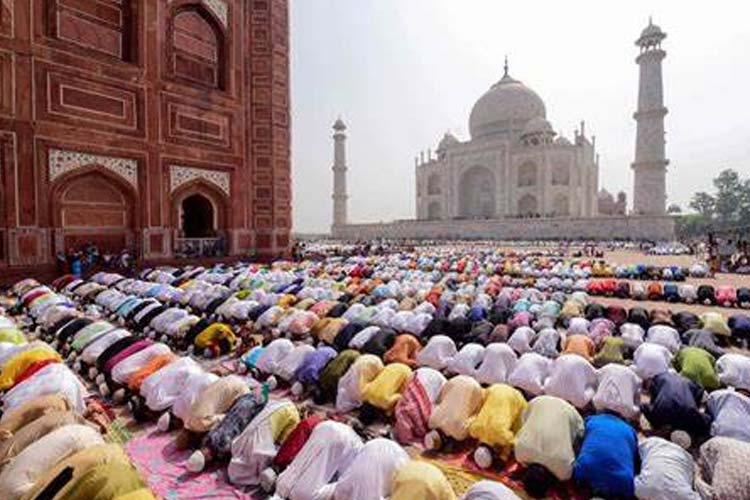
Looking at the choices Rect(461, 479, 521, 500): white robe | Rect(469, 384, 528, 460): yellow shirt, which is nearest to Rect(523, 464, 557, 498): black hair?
Rect(469, 384, 528, 460): yellow shirt

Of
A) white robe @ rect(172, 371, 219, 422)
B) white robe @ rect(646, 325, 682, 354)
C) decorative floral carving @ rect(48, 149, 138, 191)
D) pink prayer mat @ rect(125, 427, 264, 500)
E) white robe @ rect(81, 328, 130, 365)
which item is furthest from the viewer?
decorative floral carving @ rect(48, 149, 138, 191)

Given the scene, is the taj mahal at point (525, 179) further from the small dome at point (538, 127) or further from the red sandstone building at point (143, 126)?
the red sandstone building at point (143, 126)

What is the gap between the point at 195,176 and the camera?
18797mm

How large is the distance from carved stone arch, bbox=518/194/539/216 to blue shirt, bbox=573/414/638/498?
48.2 metres

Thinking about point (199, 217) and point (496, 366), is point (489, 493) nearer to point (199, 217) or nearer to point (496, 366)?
point (496, 366)

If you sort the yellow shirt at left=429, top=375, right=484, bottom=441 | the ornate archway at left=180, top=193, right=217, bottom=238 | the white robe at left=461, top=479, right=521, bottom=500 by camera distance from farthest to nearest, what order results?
the ornate archway at left=180, top=193, right=217, bottom=238 → the yellow shirt at left=429, top=375, right=484, bottom=441 → the white robe at left=461, top=479, right=521, bottom=500

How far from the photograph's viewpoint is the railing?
1850 centimetres

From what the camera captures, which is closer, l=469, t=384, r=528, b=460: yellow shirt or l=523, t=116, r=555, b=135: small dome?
l=469, t=384, r=528, b=460: yellow shirt

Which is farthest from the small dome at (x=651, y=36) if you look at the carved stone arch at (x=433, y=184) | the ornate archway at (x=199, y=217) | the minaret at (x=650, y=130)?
the ornate archway at (x=199, y=217)

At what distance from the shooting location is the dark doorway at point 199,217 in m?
20.1

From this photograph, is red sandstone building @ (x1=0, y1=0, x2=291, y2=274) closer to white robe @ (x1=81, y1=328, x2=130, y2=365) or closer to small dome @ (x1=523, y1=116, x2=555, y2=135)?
white robe @ (x1=81, y1=328, x2=130, y2=365)

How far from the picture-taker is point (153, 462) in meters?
4.54

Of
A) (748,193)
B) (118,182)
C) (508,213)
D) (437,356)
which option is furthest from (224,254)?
(748,193)

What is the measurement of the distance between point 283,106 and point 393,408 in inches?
773
